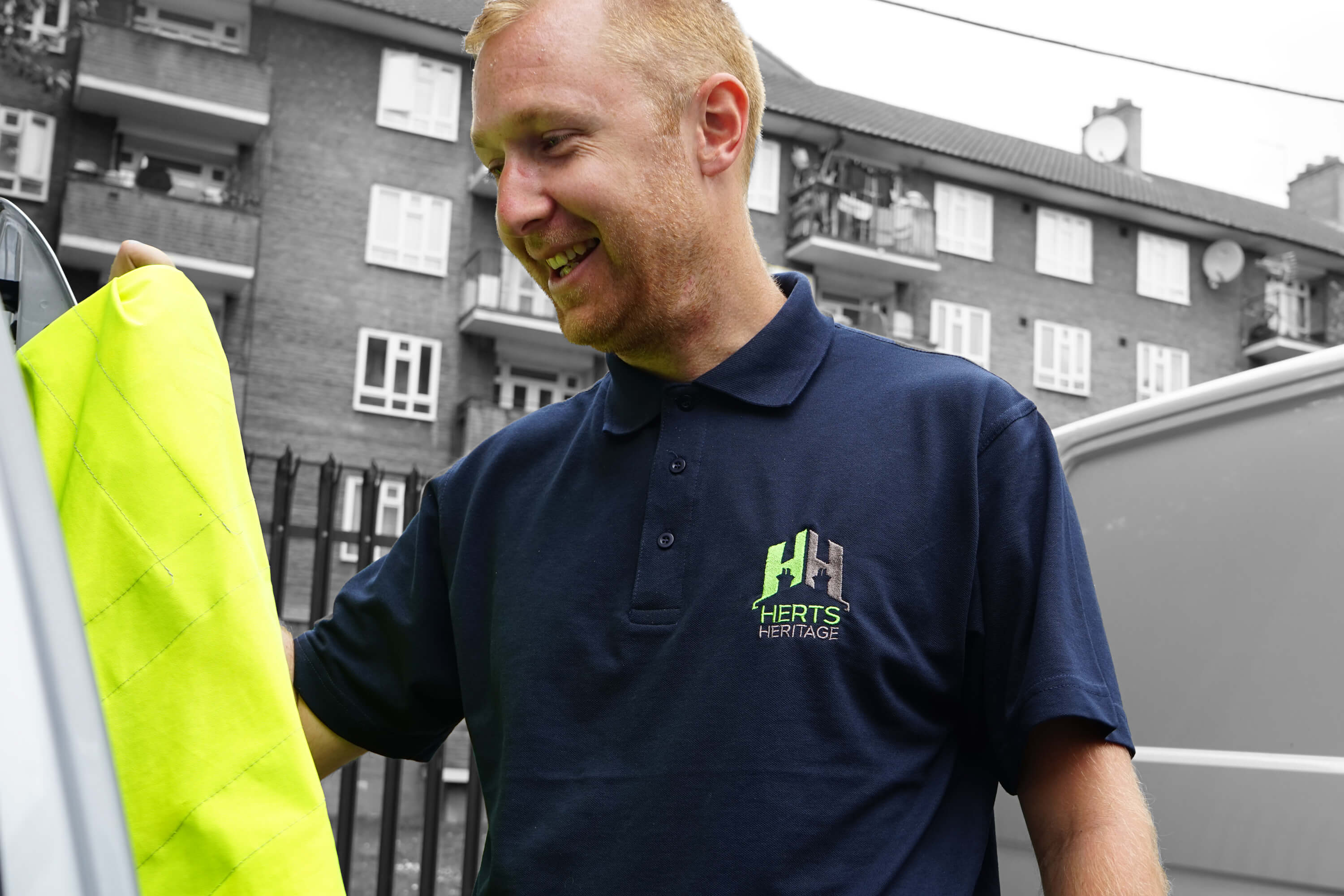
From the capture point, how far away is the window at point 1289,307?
29250 millimetres

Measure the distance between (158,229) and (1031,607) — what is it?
1927cm

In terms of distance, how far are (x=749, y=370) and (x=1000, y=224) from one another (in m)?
26.5

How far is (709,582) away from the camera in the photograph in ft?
5.25

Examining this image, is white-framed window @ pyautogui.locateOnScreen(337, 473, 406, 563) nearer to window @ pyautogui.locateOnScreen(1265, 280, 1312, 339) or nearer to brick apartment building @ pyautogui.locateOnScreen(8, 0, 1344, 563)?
brick apartment building @ pyautogui.locateOnScreen(8, 0, 1344, 563)

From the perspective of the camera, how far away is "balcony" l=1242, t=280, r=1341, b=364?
29.0m

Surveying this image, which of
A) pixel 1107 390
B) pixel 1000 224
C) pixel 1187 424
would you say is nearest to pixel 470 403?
pixel 1000 224

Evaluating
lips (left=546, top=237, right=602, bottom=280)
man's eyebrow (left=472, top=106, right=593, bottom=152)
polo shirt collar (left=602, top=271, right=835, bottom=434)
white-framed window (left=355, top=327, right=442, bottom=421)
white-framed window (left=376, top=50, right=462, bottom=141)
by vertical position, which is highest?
white-framed window (left=376, top=50, right=462, bottom=141)

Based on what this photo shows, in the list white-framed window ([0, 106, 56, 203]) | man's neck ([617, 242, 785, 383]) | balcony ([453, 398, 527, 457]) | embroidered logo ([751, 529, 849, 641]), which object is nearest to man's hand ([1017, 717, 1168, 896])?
embroidered logo ([751, 529, 849, 641])

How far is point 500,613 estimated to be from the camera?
5.81ft

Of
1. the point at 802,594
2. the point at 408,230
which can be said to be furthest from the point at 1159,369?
the point at 802,594

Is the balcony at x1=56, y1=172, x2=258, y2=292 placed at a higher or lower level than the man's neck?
higher

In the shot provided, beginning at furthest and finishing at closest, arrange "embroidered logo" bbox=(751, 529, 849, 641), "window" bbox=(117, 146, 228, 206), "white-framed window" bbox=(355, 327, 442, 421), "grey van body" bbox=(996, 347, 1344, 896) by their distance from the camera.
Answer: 1. "white-framed window" bbox=(355, 327, 442, 421)
2. "window" bbox=(117, 146, 228, 206)
3. "grey van body" bbox=(996, 347, 1344, 896)
4. "embroidered logo" bbox=(751, 529, 849, 641)

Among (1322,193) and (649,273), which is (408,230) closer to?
(649,273)

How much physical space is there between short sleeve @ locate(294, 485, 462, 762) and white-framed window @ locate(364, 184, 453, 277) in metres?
20.7
